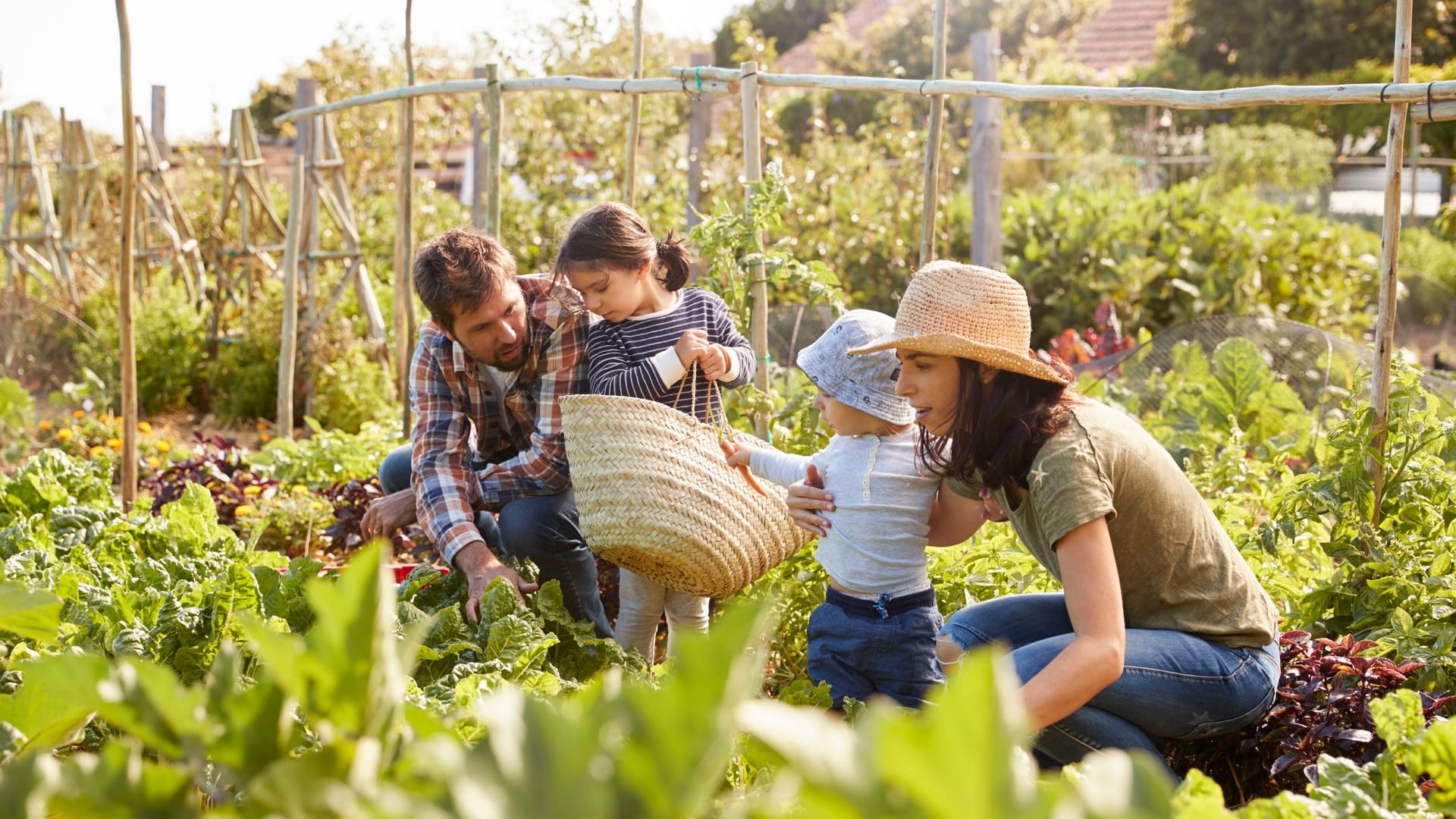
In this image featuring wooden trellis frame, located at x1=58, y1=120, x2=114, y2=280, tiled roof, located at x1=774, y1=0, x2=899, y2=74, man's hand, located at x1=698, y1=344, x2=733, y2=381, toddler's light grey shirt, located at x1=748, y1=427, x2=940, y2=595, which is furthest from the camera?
tiled roof, located at x1=774, y1=0, x2=899, y2=74

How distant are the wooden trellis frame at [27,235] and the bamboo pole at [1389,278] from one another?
Result: 6.88 m

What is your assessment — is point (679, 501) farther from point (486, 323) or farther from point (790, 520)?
point (486, 323)

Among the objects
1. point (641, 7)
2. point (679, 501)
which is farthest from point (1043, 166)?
point (679, 501)

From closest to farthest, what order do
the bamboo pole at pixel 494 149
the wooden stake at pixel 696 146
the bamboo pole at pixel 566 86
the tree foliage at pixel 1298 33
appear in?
1. the bamboo pole at pixel 566 86
2. the bamboo pole at pixel 494 149
3. the wooden stake at pixel 696 146
4. the tree foliage at pixel 1298 33

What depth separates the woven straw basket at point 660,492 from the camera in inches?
90.6

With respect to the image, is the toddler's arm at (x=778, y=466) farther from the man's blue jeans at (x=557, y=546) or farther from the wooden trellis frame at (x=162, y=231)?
the wooden trellis frame at (x=162, y=231)

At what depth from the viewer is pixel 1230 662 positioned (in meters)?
2.03

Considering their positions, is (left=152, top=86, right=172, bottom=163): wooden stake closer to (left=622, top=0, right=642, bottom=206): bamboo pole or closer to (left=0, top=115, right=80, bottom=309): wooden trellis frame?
(left=0, top=115, right=80, bottom=309): wooden trellis frame

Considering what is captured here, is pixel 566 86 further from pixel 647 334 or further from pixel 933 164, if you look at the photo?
pixel 647 334

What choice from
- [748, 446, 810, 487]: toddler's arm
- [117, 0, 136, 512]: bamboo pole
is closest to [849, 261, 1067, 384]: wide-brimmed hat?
[748, 446, 810, 487]: toddler's arm

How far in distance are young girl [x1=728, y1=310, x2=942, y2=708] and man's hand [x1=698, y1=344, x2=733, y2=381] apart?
27 cm

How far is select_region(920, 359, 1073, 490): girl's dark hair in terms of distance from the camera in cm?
191

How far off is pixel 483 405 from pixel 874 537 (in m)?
1.09

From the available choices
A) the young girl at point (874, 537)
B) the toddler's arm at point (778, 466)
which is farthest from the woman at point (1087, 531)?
the toddler's arm at point (778, 466)
